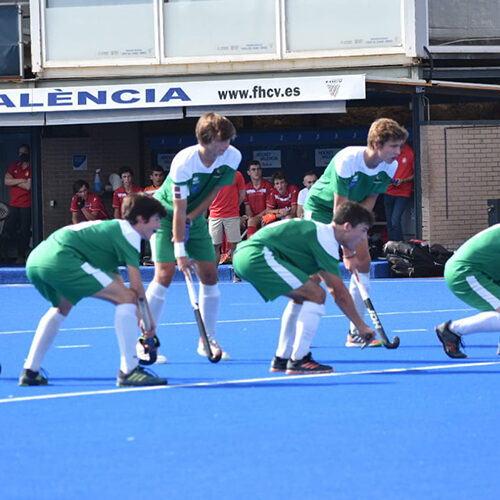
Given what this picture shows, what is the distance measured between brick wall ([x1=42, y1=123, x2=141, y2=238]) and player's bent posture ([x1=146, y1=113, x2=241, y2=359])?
1312 cm

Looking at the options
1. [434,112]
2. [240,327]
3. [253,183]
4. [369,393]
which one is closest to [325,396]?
[369,393]

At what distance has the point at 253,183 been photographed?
20.2m

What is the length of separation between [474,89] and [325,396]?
13613 millimetres

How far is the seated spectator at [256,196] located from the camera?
20047mm

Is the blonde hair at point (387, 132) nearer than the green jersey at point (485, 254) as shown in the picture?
No

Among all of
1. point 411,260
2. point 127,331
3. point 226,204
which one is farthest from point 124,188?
point 127,331

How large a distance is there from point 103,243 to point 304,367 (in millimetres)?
1726

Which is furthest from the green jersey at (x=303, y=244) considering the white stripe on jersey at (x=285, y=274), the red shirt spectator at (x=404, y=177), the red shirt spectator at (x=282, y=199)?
the red shirt spectator at (x=404, y=177)

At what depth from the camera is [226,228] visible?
1916 cm

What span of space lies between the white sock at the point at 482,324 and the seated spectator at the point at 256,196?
10.7 meters

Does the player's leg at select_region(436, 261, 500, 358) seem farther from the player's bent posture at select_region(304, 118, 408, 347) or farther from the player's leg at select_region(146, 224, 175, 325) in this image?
the player's leg at select_region(146, 224, 175, 325)

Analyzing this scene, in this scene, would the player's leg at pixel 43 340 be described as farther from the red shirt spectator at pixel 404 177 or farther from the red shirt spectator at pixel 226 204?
the red shirt spectator at pixel 404 177

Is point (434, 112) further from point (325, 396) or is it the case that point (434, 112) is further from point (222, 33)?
point (325, 396)

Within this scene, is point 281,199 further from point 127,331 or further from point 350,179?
point 127,331
